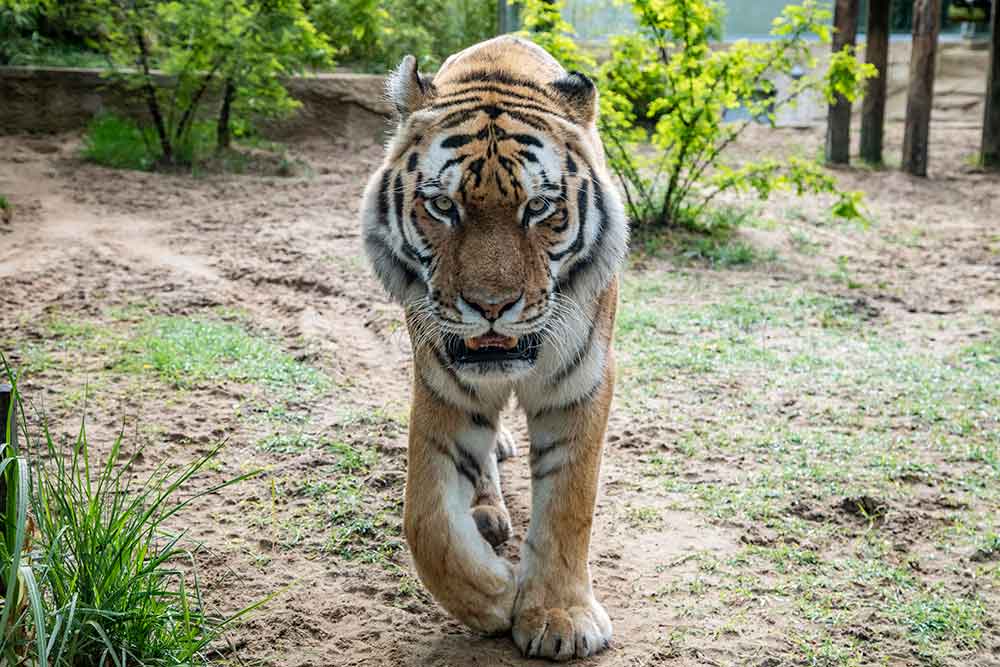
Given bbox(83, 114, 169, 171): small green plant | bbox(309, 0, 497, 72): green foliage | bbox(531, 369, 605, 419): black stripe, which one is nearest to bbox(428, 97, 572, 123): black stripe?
bbox(531, 369, 605, 419): black stripe

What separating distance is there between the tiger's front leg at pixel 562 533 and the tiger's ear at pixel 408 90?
3.36 feet

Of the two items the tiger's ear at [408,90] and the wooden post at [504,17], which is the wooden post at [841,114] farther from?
the tiger's ear at [408,90]

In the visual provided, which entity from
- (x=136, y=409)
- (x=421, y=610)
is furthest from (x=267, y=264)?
(x=421, y=610)

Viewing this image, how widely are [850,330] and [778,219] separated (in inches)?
119

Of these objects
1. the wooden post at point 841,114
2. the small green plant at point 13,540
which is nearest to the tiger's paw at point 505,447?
the small green plant at point 13,540

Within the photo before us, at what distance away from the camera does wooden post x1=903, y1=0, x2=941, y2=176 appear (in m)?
10.6

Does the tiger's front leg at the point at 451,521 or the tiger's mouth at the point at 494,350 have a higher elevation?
the tiger's mouth at the point at 494,350

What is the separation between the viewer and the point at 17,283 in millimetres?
5953

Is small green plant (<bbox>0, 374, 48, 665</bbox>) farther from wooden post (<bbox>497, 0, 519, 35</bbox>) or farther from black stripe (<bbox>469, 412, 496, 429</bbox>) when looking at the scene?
wooden post (<bbox>497, 0, 519, 35</bbox>)

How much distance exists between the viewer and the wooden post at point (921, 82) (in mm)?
10633

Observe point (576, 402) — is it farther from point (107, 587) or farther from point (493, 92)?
point (107, 587)

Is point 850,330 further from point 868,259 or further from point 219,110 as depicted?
point 219,110

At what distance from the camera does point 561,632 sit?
2961mm

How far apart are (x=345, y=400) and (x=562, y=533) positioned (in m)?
1.97
